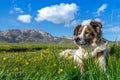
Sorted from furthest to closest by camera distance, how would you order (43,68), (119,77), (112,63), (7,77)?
1. (43,68)
2. (112,63)
3. (7,77)
4. (119,77)

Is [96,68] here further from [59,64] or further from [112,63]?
[59,64]

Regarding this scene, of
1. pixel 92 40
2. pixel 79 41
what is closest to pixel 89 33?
pixel 92 40

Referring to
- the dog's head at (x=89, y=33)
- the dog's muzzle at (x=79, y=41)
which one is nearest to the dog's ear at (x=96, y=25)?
the dog's head at (x=89, y=33)

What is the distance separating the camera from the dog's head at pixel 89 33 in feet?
32.3

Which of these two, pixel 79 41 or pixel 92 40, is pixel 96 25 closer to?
pixel 92 40

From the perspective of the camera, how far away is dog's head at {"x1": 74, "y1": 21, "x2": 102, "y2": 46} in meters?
9.86

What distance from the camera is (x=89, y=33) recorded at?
10.0m

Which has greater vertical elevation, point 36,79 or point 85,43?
point 85,43

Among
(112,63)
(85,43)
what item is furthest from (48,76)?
(85,43)

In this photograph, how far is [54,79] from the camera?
723 cm

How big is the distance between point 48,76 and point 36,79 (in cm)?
38

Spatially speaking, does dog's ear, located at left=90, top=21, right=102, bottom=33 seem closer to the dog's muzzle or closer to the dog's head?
the dog's head

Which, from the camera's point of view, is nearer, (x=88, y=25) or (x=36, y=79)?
(x=36, y=79)

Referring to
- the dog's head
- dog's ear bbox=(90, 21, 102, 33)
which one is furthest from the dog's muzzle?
dog's ear bbox=(90, 21, 102, 33)
